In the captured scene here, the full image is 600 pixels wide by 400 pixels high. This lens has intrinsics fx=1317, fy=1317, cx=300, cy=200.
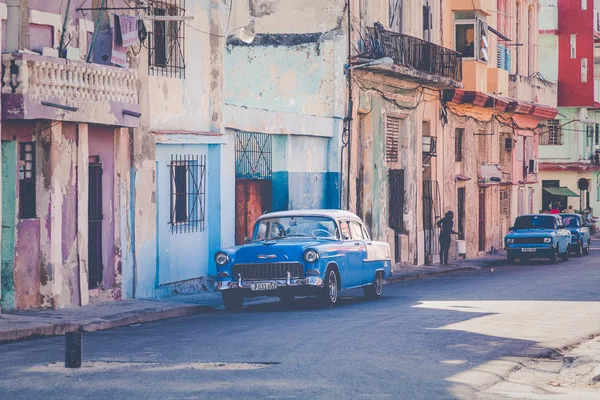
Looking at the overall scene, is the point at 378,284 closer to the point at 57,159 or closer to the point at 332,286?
the point at 332,286

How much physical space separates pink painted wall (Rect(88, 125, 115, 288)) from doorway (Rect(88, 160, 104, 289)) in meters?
0.10

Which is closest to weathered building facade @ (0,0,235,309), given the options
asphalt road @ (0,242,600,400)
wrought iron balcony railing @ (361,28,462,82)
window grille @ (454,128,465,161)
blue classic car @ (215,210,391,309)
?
blue classic car @ (215,210,391,309)

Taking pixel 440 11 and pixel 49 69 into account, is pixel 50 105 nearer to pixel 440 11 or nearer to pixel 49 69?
pixel 49 69

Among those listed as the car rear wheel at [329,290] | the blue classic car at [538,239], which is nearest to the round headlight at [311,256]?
the car rear wheel at [329,290]

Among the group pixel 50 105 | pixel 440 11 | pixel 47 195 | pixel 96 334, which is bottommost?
pixel 96 334

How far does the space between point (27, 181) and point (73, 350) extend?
25.0 feet

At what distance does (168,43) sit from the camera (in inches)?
963

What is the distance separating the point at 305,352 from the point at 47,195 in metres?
7.08

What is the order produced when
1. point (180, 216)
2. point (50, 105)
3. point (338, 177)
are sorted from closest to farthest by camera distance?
point (50, 105)
point (180, 216)
point (338, 177)

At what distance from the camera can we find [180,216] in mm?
24844

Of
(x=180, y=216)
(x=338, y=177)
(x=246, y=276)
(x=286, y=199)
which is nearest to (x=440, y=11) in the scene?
(x=338, y=177)

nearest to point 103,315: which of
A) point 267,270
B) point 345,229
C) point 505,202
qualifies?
point 267,270

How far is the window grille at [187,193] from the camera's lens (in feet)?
80.4

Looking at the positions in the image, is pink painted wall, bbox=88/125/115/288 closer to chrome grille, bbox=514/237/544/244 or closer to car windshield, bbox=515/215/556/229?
chrome grille, bbox=514/237/544/244
